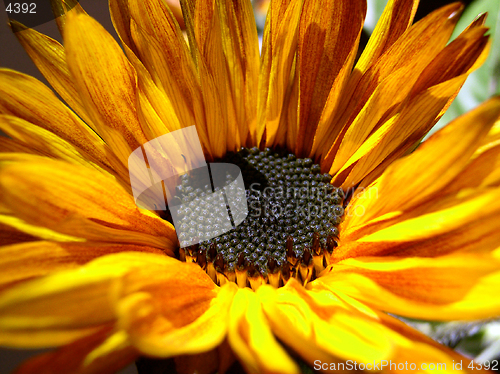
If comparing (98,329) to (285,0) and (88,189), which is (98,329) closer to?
(88,189)

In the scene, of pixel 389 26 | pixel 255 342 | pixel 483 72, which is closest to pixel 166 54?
pixel 389 26

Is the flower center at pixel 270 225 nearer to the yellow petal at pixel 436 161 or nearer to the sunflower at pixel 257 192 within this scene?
the sunflower at pixel 257 192

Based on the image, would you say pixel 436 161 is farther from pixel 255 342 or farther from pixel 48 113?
pixel 48 113

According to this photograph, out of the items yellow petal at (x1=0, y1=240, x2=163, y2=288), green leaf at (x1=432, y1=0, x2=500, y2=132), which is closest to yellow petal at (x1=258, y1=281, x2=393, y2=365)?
yellow petal at (x1=0, y1=240, x2=163, y2=288)

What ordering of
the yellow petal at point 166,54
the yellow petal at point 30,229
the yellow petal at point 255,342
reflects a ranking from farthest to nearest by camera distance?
the yellow petal at point 166,54
the yellow petal at point 30,229
the yellow petal at point 255,342

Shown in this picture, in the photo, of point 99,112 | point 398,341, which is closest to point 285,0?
point 99,112

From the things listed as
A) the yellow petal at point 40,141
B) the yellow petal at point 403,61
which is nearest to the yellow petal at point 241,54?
the yellow petal at point 403,61
